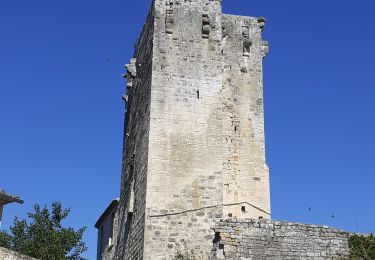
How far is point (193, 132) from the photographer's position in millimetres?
20516

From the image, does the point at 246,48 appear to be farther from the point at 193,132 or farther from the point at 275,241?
the point at 275,241

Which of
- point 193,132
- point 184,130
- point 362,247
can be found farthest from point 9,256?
point 362,247

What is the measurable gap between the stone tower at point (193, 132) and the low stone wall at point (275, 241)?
441cm

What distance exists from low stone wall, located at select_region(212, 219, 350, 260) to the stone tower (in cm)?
441

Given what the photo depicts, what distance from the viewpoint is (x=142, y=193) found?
2027 centimetres

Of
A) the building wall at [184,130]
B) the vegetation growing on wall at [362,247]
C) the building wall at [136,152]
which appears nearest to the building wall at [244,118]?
the building wall at [184,130]

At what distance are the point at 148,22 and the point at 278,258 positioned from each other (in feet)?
36.4

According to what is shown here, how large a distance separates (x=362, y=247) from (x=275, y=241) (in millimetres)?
2035

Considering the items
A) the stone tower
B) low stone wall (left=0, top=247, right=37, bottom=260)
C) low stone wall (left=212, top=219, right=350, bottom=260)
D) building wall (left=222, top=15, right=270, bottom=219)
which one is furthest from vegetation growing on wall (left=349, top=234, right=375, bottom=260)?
low stone wall (left=0, top=247, right=37, bottom=260)

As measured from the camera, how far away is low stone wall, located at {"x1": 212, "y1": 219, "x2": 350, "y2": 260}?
1474 cm

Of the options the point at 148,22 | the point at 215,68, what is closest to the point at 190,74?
the point at 215,68

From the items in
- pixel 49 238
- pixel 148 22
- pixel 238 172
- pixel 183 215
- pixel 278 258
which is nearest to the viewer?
pixel 278 258

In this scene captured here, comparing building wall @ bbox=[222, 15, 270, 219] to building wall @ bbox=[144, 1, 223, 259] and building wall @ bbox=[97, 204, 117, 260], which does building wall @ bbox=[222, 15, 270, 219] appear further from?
building wall @ bbox=[97, 204, 117, 260]

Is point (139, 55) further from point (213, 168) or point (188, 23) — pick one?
point (213, 168)
